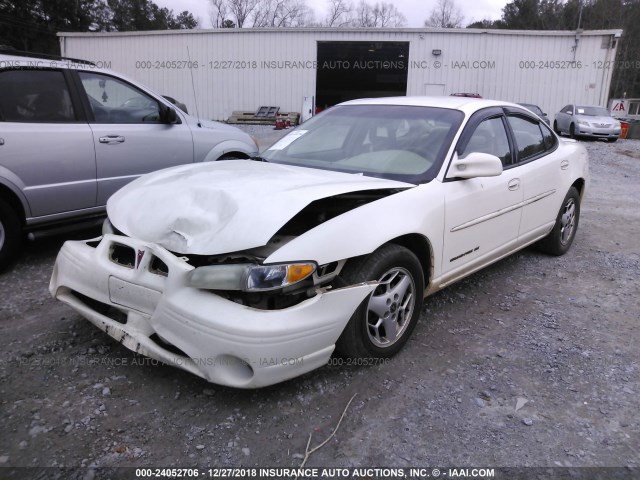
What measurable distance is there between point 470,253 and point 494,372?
0.93 metres

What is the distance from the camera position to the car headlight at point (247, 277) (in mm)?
2352

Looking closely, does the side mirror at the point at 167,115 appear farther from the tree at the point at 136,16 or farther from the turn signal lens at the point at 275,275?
the tree at the point at 136,16

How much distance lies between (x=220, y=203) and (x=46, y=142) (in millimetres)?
2475

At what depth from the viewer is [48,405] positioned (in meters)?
2.53

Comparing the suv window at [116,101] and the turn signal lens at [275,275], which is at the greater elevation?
the suv window at [116,101]

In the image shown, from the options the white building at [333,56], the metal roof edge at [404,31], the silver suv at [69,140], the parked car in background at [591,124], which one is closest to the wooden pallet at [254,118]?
the white building at [333,56]

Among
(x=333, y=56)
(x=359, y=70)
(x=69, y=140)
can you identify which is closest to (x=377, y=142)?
(x=69, y=140)

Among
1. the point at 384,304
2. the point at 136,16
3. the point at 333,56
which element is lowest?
the point at 384,304

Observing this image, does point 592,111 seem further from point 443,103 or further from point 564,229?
point 443,103

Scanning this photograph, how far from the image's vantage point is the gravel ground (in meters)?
2.26

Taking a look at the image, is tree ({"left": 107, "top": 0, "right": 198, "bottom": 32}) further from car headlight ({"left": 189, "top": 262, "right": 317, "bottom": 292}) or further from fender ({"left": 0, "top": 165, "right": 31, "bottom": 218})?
car headlight ({"left": 189, "top": 262, "right": 317, "bottom": 292})

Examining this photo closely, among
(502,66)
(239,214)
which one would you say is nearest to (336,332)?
(239,214)

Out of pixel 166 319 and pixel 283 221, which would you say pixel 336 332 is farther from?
pixel 166 319

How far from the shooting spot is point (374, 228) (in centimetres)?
276
